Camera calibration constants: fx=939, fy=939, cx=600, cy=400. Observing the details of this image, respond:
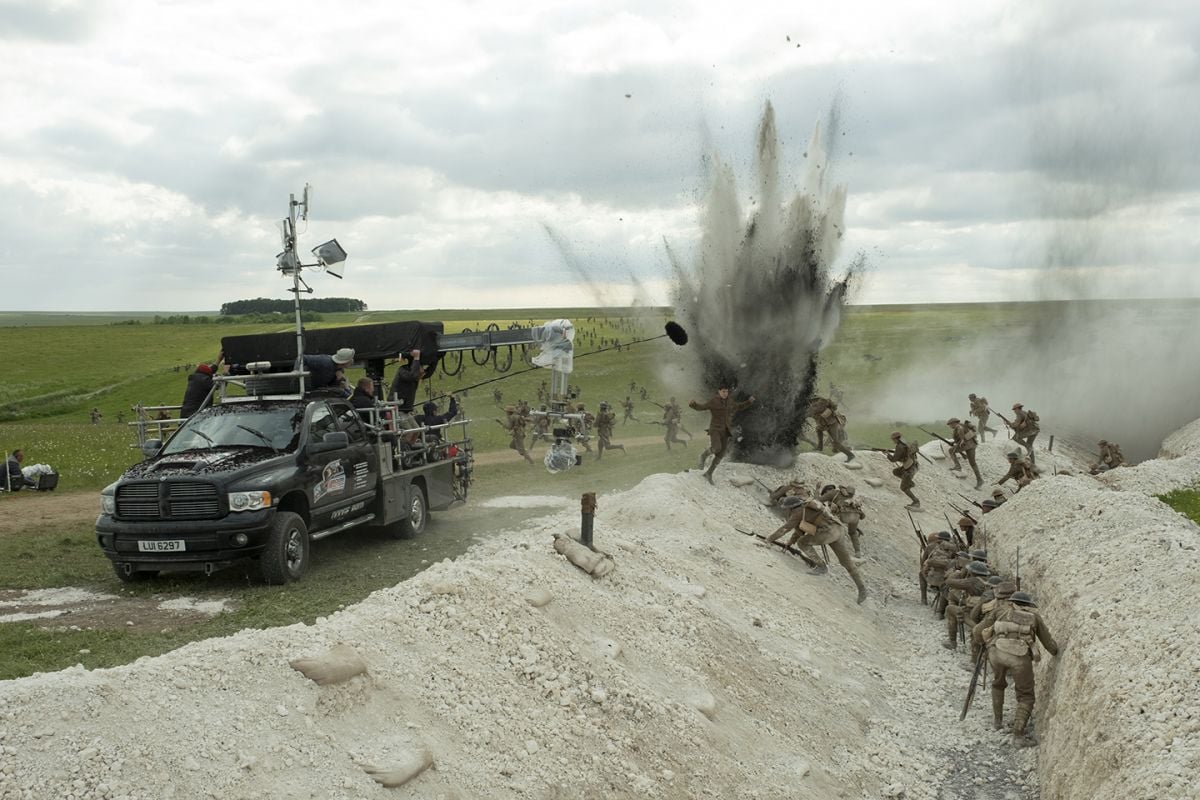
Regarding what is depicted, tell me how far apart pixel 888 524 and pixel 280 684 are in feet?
57.6

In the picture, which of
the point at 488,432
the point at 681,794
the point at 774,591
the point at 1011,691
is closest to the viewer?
the point at 681,794

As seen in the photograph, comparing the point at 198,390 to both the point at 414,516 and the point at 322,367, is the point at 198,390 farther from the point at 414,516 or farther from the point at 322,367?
the point at 414,516

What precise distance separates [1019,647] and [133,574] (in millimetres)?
11432

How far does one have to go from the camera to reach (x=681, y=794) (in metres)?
8.41

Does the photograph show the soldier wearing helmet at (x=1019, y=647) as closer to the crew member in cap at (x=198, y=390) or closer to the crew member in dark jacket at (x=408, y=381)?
the crew member in dark jacket at (x=408, y=381)

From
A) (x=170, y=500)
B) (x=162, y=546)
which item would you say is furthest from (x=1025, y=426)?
(x=162, y=546)

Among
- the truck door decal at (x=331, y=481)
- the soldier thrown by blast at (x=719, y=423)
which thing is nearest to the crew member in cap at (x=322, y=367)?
the truck door decal at (x=331, y=481)

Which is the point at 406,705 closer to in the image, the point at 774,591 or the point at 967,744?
the point at 967,744

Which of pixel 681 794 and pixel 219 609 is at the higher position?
pixel 219 609

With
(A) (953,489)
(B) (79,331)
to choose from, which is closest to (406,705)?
(A) (953,489)

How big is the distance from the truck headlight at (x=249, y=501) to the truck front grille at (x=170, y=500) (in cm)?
18

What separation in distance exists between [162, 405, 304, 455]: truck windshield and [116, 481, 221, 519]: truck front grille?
4.67 feet

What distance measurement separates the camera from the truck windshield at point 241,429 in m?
13.7

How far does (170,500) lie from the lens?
39.9 feet
